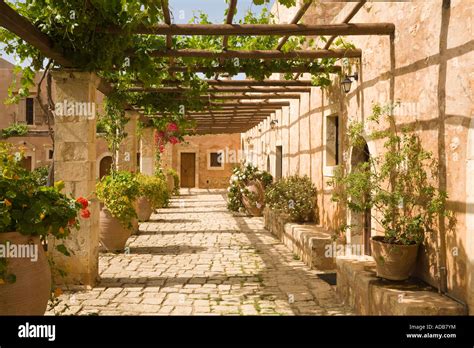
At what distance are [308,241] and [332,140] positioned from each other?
2085 millimetres

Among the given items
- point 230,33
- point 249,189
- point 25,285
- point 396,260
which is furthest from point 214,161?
point 25,285

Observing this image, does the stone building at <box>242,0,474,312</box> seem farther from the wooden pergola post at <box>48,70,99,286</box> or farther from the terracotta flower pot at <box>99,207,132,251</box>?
the terracotta flower pot at <box>99,207,132,251</box>

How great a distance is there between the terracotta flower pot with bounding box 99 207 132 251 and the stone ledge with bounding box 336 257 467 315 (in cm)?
418

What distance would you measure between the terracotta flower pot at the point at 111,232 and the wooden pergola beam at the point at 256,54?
3341 mm

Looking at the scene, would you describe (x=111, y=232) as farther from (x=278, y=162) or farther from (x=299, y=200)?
(x=278, y=162)

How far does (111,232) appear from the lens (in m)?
7.78

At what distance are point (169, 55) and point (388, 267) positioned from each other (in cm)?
378

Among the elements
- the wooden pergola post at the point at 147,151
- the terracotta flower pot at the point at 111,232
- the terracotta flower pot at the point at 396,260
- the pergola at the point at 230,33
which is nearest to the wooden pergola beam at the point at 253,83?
the pergola at the point at 230,33

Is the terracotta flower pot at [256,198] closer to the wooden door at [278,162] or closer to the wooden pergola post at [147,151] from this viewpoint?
the wooden door at [278,162]

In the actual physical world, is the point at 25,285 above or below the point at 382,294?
above

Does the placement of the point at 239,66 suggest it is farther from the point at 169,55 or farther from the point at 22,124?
the point at 22,124

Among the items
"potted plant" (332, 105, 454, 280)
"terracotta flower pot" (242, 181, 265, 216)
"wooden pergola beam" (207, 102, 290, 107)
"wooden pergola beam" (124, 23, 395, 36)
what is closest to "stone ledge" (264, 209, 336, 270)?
"potted plant" (332, 105, 454, 280)

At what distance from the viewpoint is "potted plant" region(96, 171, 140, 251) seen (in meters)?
7.65
